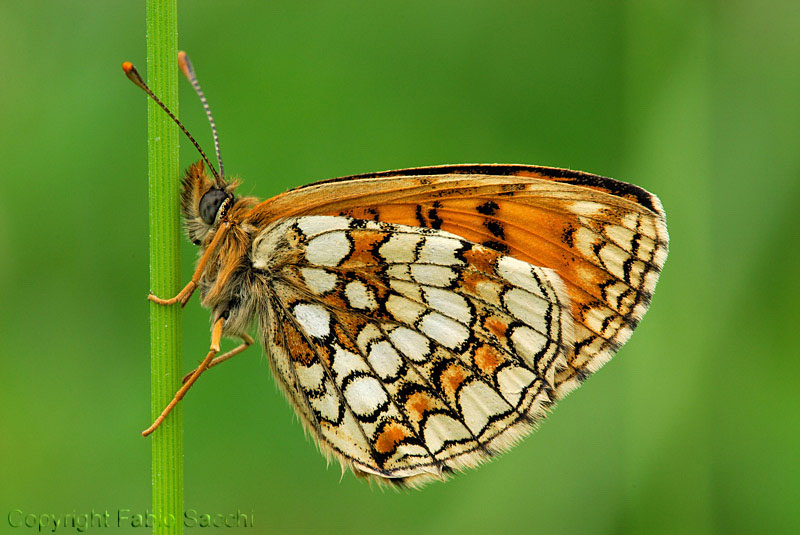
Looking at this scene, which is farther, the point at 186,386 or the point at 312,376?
the point at 312,376

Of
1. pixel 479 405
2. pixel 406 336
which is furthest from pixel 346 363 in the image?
pixel 479 405

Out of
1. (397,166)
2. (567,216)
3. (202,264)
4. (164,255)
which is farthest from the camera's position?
(397,166)

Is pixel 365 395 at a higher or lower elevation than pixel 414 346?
lower

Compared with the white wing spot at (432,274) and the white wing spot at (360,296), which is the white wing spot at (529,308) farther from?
the white wing spot at (360,296)

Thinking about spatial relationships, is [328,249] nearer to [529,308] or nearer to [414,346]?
[414,346]

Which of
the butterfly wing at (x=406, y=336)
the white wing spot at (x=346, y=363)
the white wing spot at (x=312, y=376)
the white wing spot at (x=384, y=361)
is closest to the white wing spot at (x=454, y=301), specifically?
the butterfly wing at (x=406, y=336)
